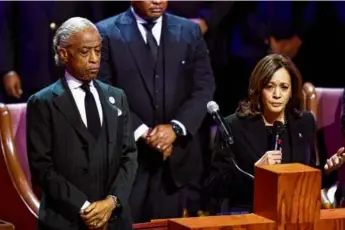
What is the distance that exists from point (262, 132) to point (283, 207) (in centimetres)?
174

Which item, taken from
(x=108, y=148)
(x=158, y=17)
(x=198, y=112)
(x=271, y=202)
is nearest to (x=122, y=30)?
(x=158, y=17)

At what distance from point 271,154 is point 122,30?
1694 millimetres

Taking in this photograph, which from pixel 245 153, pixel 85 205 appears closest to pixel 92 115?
pixel 85 205

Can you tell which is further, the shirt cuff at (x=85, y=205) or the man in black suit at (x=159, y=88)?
the man in black suit at (x=159, y=88)

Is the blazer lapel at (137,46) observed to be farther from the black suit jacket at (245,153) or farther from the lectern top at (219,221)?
the lectern top at (219,221)

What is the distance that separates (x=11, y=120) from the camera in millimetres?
4051

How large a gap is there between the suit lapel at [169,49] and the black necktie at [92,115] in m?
1.22

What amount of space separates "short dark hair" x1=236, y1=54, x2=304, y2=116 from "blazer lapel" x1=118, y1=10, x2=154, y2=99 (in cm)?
103

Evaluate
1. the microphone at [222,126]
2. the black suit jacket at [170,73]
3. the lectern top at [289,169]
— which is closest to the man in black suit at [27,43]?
the black suit jacket at [170,73]

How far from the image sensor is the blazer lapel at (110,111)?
3.21 meters

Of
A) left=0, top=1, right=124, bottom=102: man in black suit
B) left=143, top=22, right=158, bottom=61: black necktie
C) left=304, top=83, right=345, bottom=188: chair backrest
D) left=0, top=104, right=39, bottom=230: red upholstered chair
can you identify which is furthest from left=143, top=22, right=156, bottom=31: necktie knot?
left=304, top=83, right=345, bottom=188: chair backrest

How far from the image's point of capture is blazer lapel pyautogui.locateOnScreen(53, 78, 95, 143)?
3.17 meters

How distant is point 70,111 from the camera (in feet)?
10.5

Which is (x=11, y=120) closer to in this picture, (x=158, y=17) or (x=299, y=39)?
(x=158, y=17)
